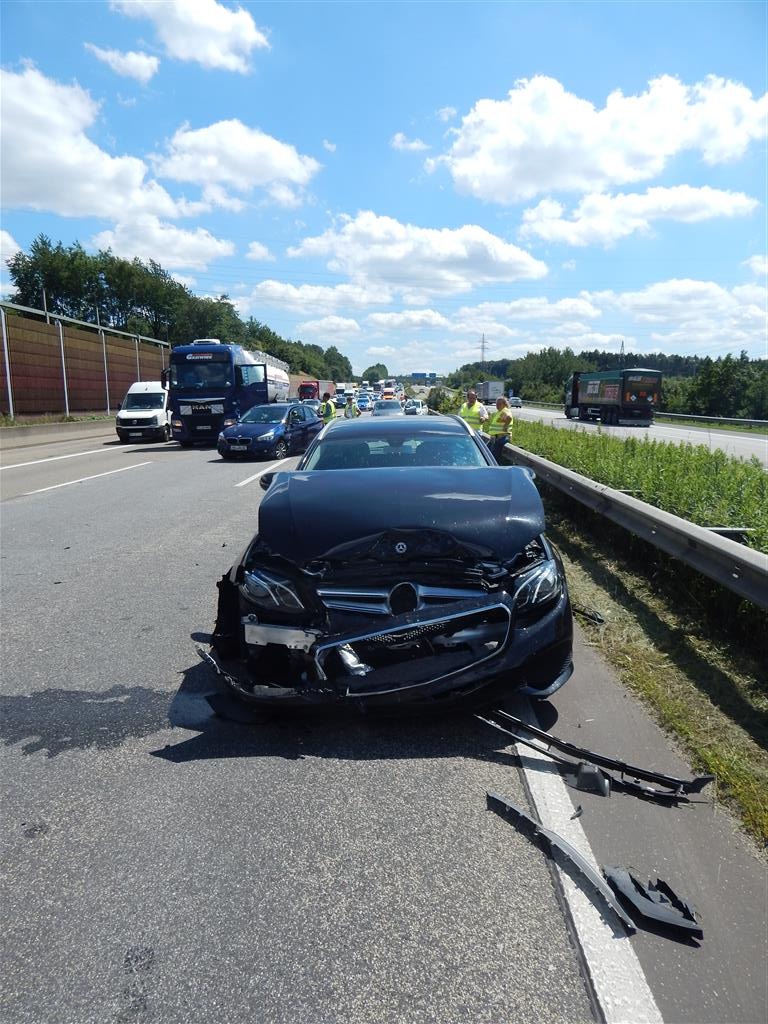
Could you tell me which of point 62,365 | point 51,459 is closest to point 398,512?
point 51,459

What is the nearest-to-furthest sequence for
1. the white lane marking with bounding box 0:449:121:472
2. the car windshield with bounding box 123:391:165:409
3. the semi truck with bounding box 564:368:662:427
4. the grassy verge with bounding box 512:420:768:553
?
the grassy verge with bounding box 512:420:768:553
the white lane marking with bounding box 0:449:121:472
the car windshield with bounding box 123:391:165:409
the semi truck with bounding box 564:368:662:427

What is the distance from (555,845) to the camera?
2.79 m

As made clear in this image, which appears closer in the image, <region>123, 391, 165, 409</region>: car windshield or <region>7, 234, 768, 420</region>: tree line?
<region>123, 391, 165, 409</region>: car windshield

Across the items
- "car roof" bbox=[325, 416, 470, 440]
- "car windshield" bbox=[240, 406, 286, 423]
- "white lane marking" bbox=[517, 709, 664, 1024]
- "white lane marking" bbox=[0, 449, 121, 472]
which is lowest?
"white lane marking" bbox=[0, 449, 121, 472]

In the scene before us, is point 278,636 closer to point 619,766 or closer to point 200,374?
point 619,766

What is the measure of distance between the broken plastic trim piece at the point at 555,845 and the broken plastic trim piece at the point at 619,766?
20.0 inches

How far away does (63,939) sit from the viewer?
2.31 meters

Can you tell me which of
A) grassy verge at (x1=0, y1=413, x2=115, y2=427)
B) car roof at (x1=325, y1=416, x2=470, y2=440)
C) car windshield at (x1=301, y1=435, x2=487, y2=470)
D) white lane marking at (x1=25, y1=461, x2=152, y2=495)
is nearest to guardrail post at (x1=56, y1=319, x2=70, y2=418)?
grassy verge at (x1=0, y1=413, x2=115, y2=427)

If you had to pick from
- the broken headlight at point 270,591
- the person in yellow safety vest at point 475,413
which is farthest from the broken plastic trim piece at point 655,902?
the person in yellow safety vest at point 475,413

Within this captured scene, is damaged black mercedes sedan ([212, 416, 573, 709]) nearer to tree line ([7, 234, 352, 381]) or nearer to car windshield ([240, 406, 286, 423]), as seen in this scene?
car windshield ([240, 406, 286, 423])

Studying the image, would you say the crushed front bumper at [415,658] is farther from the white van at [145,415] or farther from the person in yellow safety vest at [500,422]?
the white van at [145,415]

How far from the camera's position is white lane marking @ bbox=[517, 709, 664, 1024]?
2.05 meters

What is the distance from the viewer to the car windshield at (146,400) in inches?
1087

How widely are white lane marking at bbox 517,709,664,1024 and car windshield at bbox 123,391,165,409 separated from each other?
26728mm
